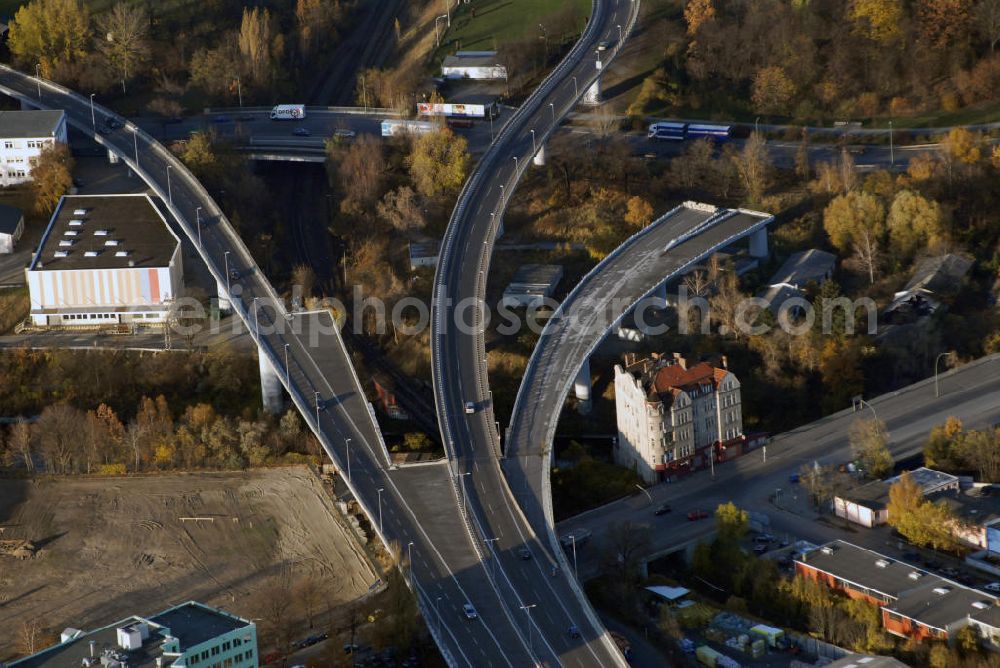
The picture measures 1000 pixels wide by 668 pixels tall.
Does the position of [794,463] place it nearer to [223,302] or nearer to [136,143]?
[223,302]

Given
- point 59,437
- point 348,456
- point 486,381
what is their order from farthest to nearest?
point 486,381 < point 59,437 < point 348,456

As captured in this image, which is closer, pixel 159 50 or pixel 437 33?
pixel 159 50

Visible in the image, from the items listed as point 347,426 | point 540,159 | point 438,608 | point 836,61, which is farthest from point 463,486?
point 836,61

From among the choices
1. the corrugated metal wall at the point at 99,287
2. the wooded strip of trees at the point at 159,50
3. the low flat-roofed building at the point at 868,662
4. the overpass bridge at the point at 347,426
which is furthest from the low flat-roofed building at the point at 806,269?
the wooded strip of trees at the point at 159,50

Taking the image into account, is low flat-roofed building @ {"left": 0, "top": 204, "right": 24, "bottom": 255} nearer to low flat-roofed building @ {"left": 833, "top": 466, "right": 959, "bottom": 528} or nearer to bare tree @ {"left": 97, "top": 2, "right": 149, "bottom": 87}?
bare tree @ {"left": 97, "top": 2, "right": 149, "bottom": 87}

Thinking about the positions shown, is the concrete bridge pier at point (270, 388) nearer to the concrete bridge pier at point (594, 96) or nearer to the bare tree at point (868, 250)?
the bare tree at point (868, 250)

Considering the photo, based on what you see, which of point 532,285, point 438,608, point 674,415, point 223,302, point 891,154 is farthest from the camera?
point 891,154
